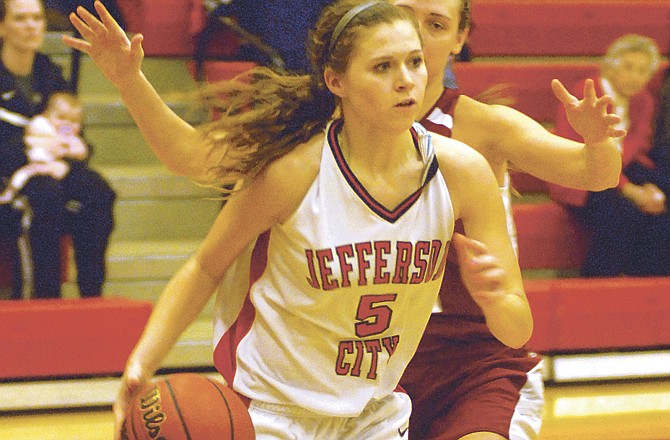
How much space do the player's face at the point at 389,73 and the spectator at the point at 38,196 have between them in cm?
239

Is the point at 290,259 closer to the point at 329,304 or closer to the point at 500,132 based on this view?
the point at 329,304

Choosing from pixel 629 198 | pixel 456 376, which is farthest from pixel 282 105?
pixel 629 198

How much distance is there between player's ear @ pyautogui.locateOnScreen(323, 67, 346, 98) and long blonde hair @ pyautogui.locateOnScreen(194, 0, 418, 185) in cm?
1

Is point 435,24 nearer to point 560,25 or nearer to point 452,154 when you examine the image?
point 452,154

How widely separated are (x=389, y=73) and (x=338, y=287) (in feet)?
1.42

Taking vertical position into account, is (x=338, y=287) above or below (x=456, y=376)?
above

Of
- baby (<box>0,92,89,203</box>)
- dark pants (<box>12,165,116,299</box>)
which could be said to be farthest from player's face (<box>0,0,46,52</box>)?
dark pants (<box>12,165,116,299</box>)

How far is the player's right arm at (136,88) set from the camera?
83.7 inches

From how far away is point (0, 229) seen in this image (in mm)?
4109

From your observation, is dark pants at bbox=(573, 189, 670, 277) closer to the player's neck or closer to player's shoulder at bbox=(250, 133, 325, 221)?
the player's neck

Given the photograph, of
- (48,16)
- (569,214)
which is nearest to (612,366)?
(569,214)

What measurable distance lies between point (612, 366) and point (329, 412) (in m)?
2.85

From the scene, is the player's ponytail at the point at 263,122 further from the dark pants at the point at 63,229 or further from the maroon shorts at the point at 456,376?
the dark pants at the point at 63,229

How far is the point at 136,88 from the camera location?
2180 millimetres
